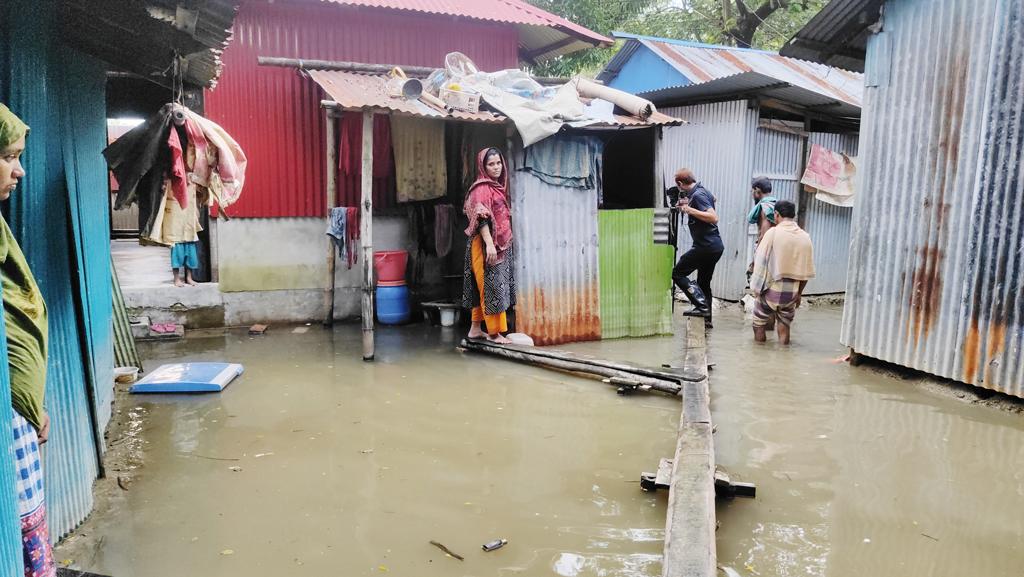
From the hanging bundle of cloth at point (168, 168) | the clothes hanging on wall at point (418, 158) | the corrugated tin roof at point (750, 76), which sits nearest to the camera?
the hanging bundle of cloth at point (168, 168)

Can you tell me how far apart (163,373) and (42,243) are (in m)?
3.32

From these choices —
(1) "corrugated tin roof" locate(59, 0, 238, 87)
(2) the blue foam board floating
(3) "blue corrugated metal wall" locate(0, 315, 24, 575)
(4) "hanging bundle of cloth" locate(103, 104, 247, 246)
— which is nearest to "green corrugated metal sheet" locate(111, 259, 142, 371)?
(2) the blue foam board floating

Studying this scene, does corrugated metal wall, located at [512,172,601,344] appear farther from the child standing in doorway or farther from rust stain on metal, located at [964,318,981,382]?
the child standing in doorway

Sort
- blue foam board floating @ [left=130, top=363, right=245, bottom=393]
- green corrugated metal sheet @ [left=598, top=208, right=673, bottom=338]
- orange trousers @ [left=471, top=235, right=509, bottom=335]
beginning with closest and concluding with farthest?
blue foam board floating @ [left=130, top=363, right=245, bottom=393], orange trousers @ [left=471, top=235, right=509, bottom=335], green corrugated metal sheet @ [left=598, top=208, right=673, bottom=338]

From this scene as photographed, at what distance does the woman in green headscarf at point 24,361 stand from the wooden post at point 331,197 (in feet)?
20.0

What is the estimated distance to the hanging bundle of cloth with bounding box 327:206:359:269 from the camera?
862 centimetres

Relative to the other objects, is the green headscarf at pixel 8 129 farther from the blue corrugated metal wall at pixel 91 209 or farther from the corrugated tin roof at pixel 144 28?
the blue corrugated metal wall at pixel 91 209

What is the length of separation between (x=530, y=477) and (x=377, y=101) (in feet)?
14.5

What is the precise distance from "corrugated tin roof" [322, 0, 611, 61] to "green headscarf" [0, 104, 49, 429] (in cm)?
732

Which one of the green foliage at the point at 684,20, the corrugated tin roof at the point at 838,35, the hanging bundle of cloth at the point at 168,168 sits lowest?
the hanging bundle of cloth at the point at 168,168

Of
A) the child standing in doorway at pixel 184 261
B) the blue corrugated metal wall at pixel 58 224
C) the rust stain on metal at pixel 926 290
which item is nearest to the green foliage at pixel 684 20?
the child standing in doorway at pixel 184 261

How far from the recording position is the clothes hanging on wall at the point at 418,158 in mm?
9039

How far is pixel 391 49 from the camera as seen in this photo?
9797mm

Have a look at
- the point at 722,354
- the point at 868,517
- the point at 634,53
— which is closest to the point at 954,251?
the point at 722,354
